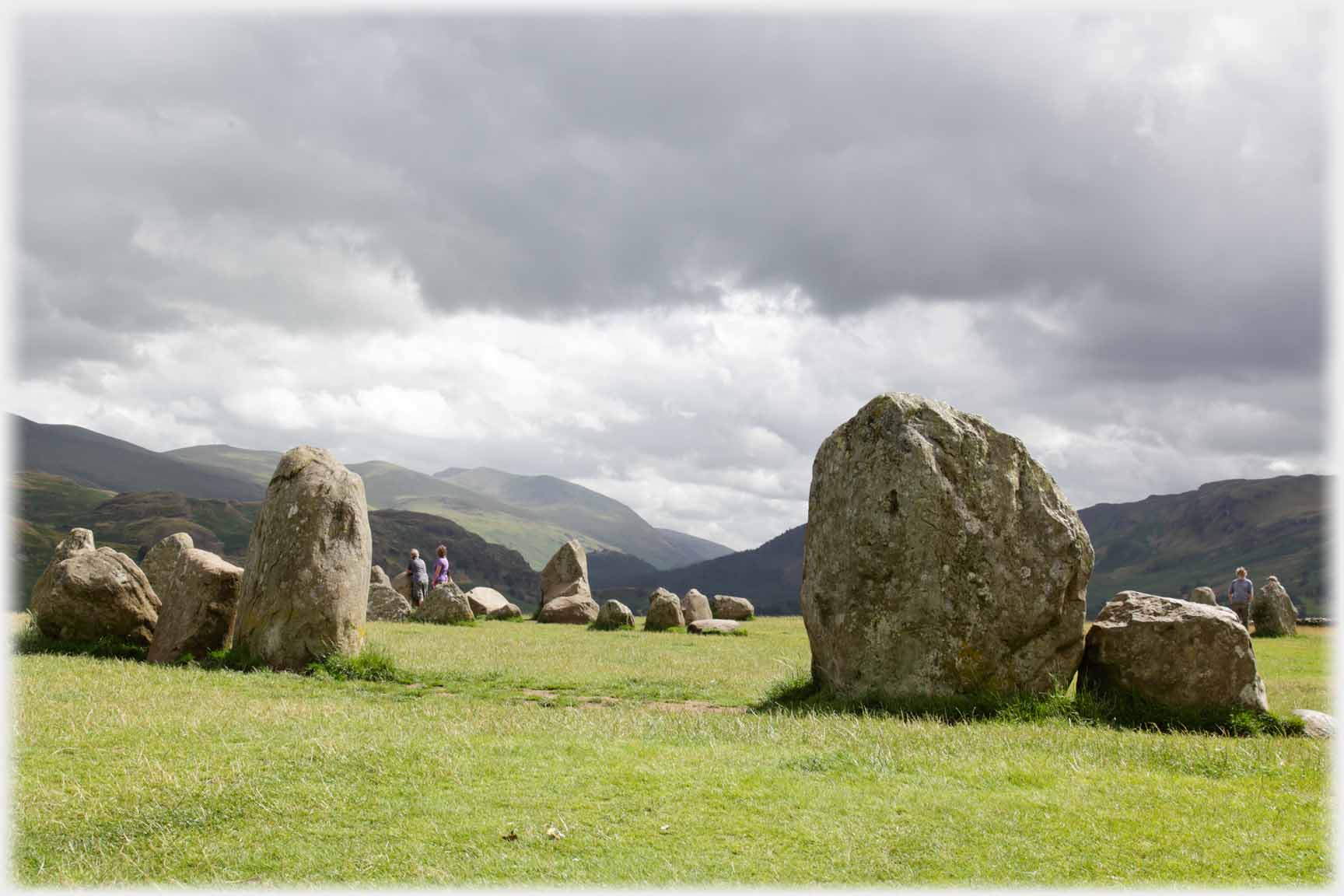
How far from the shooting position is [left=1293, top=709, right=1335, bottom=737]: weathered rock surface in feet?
43.0

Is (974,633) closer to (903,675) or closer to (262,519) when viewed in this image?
(903,675)

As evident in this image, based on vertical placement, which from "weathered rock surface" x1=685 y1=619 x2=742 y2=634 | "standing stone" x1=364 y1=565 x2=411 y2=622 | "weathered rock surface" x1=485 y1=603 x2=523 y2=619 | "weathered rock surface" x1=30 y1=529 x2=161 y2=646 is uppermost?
"weathered rock surface" x1=30 y1=529 x2=161 y2=646

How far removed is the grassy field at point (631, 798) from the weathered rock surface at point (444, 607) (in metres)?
22.6

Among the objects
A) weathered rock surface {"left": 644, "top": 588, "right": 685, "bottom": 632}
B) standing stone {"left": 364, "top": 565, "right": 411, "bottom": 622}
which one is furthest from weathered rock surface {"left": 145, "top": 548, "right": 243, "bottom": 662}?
weathered rock surface {"left": 644, "top": 588, "right": 685, "bottom": 632}

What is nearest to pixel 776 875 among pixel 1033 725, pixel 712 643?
pixel 1033 725

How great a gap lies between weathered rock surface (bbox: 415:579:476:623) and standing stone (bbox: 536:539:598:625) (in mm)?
7067

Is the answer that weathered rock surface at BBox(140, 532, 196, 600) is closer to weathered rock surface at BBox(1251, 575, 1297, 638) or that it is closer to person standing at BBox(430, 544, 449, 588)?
person standing at BBox(430, 544, 449, 588)

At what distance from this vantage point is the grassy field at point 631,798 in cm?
728

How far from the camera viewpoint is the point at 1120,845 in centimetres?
770

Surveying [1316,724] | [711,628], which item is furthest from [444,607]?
[1316,724]

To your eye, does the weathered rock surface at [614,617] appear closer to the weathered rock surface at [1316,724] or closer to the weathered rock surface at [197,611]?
the weathered rock surface at [197,611]

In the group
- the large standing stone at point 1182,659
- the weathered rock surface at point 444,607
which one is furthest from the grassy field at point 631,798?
the weathered rock surface at point 444,607

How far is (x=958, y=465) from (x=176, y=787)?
37.8 ft

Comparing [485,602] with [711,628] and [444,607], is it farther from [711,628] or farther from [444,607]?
[711,628]
